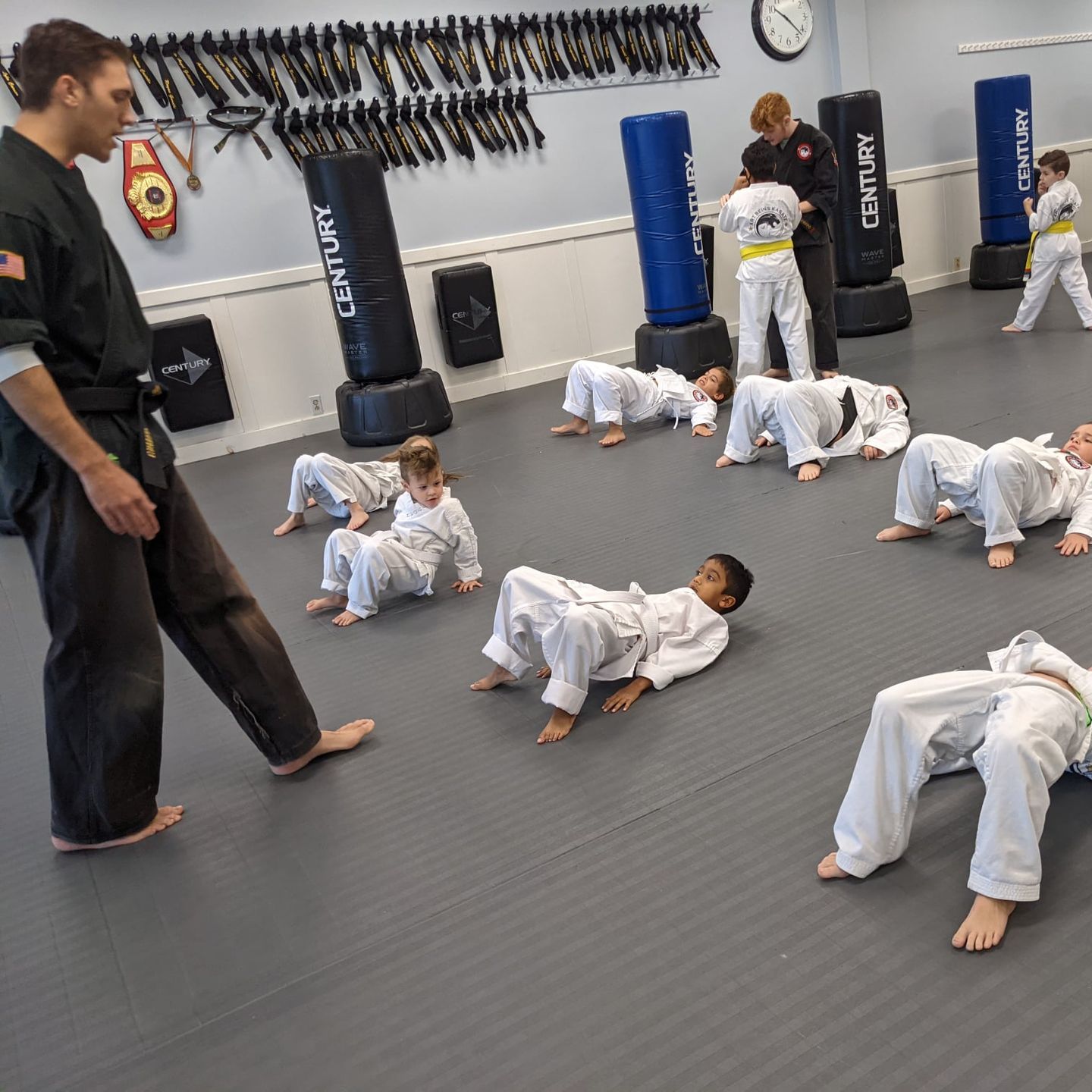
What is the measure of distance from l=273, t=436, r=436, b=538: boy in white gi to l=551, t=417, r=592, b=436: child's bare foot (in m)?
1.17

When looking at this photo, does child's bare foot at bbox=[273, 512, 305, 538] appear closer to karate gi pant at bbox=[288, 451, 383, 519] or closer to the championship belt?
karate gi pant at bbox=[288, 451, 383, 519]

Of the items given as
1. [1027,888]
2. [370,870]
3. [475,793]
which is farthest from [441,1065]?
[1027,888]

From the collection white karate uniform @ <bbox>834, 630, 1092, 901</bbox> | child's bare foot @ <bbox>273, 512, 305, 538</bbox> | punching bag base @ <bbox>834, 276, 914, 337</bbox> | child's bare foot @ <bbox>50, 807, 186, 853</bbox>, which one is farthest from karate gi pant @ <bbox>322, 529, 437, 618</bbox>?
punching bag base @ <bbox>834, 276, 914, 337</bbox>

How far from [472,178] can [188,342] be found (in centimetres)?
218

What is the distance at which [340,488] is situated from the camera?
3912 mm

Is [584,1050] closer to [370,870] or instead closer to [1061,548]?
[370,870]

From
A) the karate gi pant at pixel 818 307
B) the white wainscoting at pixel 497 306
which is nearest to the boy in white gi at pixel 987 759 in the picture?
the karate gi pant at pixel 818 307

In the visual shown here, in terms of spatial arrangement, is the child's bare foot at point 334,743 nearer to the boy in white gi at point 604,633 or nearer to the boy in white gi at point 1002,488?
the boy in white gi at point 604,633

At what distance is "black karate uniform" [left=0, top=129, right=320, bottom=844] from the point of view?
1.64m

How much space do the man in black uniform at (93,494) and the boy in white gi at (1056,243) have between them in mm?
5454

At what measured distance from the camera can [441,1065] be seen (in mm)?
1368

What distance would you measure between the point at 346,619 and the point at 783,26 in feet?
→ 20.9

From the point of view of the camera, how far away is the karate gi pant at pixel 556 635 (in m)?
2.16

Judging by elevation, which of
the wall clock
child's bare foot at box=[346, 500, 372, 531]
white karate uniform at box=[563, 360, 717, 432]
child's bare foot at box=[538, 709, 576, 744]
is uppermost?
the wall clock
